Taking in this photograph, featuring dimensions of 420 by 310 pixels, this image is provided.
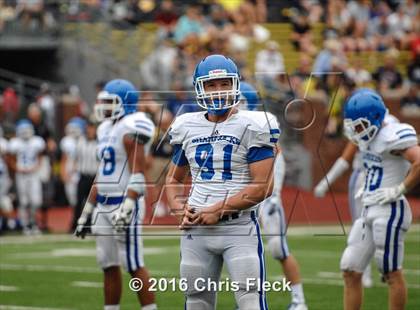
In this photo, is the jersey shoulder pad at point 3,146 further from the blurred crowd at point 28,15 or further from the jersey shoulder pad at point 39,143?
the blurred crowd at point 28,15

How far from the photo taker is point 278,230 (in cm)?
1020

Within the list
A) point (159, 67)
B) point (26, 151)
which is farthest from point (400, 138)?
point (159, 67)

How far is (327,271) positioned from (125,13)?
40.3 ft

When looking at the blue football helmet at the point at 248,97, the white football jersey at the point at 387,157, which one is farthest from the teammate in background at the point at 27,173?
the white football jersey at the point at 387,157

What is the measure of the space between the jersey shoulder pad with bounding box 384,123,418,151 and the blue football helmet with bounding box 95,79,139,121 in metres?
2.01

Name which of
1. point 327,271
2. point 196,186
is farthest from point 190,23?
point 196,186

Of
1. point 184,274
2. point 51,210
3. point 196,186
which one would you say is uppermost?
point 196,186

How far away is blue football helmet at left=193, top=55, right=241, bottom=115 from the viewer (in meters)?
6.72

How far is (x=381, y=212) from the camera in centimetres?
834

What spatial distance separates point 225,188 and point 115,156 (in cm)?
229

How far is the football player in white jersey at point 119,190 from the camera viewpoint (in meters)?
8.73

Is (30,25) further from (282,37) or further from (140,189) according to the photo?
(140,189)

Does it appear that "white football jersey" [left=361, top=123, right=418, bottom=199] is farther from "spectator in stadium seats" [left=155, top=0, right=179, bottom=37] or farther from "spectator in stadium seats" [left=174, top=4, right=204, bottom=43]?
"spectator in stadium seats" [left=155, top=0, right=179, bottom=37]

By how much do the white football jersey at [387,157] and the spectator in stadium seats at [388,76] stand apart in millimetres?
13778
